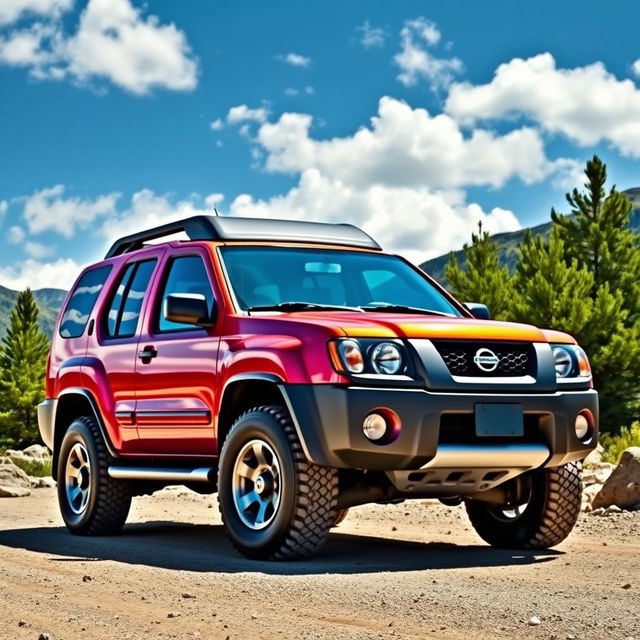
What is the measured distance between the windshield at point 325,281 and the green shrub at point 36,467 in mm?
12365

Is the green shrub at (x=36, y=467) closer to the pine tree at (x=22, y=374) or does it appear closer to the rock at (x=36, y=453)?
the rock at (x=36, y=453)

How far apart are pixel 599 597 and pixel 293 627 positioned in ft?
5.90

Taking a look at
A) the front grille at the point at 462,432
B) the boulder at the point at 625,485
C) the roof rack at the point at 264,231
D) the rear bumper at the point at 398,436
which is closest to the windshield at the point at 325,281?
the roof rack at the point at 264,231

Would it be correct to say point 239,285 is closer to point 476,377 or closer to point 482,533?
point 476,377

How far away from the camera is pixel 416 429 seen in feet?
22.4

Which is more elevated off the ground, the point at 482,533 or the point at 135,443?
the point at 135,443

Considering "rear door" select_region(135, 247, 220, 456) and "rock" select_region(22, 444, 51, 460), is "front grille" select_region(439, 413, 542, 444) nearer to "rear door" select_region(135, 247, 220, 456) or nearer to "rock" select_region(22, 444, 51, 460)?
"rear door" select_region(135, 247, 220, 456)

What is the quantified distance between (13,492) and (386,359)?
9.15 metres

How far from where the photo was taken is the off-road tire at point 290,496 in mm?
6930

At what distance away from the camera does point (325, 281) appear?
841cm

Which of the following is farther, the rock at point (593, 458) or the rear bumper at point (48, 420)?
the rock at point (593, 458)

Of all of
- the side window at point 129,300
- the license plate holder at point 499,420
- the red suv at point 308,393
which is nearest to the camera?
the red suv at point 308,393

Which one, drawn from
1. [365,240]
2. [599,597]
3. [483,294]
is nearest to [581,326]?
[483,294]

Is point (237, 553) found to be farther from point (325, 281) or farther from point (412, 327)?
point (412, 327)
